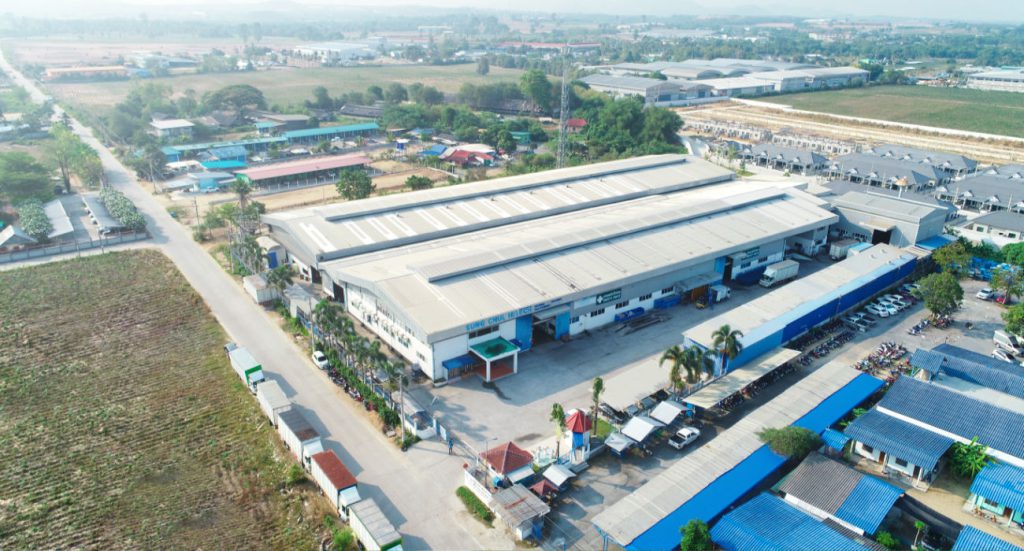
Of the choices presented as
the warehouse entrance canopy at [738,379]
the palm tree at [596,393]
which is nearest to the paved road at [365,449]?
the palm tree at [596,393]

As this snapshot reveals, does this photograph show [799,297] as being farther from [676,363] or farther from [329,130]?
[329,130]

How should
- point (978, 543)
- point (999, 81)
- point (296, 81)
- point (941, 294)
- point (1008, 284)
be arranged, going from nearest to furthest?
point (978, 543) → point (941, 294) → point (1008, 284) → point (999, 81) → point (296, 81)

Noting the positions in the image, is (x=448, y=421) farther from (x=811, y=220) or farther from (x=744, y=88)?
(x=744, y=88)

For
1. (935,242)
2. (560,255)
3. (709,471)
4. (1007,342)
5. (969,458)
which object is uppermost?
(560,255)

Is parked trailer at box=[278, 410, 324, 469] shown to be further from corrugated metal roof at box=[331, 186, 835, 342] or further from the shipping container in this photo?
corrugated metal roof at box=[331, 186, 835, 342]

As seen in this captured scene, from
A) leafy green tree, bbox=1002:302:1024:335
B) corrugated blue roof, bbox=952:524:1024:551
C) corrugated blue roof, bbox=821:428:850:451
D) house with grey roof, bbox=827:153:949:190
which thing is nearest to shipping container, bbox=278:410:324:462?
corrugated blue roof, bbox=821:428:850:451

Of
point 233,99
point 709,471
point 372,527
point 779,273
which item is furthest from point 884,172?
point 233,99

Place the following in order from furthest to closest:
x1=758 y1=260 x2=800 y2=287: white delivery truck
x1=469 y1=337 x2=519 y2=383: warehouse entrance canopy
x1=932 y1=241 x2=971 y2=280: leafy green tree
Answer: x1=932 y1=241 x2=971 y2=280: leafy green tree, x1=758 y1=260 x2=800 y2=287: white delivery truck, x1=469 y1=337 x2=519 y2=383: warehouse entrance canopy
